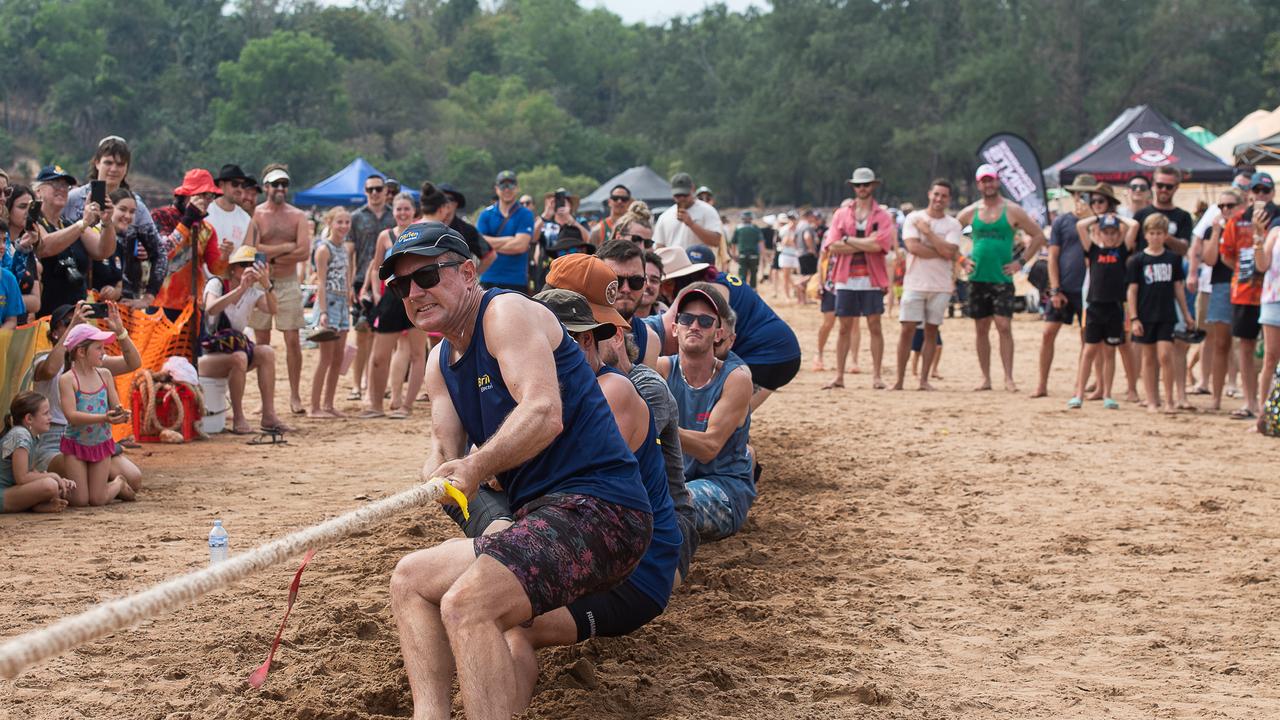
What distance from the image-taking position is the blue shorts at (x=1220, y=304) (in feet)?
36.5

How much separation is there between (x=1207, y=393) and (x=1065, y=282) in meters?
1.90

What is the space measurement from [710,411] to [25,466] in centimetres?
356

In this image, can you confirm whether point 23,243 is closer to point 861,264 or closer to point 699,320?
point 699,320

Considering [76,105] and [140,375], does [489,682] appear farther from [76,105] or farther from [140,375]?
[76,105]

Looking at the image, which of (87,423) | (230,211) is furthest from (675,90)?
(87,423)

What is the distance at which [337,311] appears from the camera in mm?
11281

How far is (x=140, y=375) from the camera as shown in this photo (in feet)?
30.2

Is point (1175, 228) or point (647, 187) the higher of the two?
point (647, 187)

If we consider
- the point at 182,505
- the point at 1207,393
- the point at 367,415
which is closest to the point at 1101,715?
the point at 182,505

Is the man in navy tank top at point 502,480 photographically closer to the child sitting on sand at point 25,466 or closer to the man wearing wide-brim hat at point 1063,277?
the child sitting on sand at point 25,466

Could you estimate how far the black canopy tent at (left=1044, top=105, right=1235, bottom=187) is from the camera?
2234 cm

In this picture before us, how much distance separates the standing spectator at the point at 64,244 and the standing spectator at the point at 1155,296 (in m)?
7.89

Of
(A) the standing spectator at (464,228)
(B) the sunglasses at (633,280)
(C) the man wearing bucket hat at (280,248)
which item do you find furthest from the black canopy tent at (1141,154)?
(B) the sunglasses at (633,280)

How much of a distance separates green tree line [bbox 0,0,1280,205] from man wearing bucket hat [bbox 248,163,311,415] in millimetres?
54673
